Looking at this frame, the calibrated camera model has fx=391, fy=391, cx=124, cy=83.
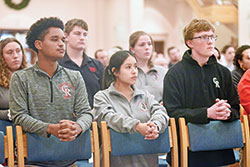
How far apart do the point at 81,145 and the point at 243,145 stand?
47.7 inches

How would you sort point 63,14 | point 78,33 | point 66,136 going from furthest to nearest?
point 63,14 → point 78,33 → point 66,136

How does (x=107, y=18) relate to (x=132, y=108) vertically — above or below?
above

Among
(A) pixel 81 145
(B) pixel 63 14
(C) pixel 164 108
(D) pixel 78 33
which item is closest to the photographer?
(A) pixel 81 145

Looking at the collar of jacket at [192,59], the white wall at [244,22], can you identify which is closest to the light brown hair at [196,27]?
the collar of jacket at [192,59]

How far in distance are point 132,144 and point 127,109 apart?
0.91ft

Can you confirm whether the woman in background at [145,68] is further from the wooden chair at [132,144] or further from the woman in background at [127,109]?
the wooden chair at [132,144]

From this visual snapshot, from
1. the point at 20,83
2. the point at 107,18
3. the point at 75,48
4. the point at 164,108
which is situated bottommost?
the point at 164,108

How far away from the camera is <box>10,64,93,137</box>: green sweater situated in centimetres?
246

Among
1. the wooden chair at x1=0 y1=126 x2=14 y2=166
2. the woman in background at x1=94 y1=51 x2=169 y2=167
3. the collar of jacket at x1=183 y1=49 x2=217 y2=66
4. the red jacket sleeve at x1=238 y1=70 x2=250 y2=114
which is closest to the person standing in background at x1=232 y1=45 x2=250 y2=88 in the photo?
the red jacket sleeve at x1=238 y1=70 x2=250 y2=114

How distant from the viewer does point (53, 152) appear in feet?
8.21

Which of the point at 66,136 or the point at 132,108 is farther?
the point at 132,108

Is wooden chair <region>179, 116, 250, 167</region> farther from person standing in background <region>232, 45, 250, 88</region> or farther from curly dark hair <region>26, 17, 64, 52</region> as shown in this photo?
person standing in background <region>232, 45, 250, 88</region>

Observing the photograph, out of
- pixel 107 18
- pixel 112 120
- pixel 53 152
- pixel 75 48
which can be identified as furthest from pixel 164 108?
pixel 107 18

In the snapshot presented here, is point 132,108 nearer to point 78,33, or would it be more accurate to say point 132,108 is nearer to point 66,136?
point 66,136
